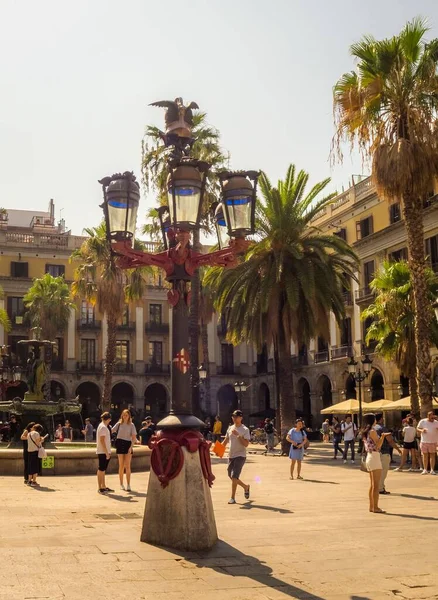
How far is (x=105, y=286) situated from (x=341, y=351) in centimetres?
1563

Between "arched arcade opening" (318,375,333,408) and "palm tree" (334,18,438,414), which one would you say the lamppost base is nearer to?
"palm tree" (334,18,438,414)

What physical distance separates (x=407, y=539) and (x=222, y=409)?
1985 inches

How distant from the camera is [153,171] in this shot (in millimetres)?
31766

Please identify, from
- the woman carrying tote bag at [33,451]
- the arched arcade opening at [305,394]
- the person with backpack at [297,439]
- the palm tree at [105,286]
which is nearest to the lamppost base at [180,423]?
the woman carrying tote bag at [33,451]

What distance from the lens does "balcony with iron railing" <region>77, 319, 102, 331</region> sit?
54688mm

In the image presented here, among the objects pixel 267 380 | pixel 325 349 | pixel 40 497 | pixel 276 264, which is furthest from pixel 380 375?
pixel 40 497

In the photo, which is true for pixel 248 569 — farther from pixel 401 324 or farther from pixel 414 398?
pixel 414 398

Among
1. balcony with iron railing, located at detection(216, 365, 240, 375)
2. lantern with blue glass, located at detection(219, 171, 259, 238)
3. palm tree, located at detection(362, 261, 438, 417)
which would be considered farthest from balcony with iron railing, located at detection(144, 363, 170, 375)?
lantern with blue glass, located at detection(219, 171, 259, 238)

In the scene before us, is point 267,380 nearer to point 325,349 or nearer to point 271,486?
point 325,349

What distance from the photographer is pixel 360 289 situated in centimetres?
4162

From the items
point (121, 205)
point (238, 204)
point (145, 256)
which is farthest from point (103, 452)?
point (238, 204)

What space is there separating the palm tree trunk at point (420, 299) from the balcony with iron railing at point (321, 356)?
84.9ft

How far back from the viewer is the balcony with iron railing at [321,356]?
45906 mm

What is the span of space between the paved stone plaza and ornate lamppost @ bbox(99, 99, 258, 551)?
1.15 ft
